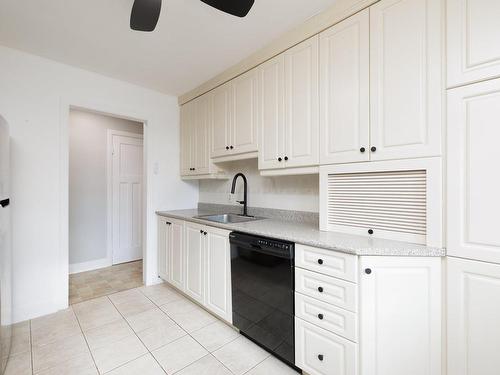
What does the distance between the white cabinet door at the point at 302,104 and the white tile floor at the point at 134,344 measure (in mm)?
1449

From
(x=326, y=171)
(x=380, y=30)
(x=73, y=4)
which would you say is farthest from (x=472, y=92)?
(x=73, y=4)

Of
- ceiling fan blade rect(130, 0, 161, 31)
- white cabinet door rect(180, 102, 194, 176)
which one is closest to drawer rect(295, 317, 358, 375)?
ceiling fan blade rect(130, 0, 161, 31)

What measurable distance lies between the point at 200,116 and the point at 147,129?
67cm

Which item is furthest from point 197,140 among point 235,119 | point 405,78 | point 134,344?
point 405,78

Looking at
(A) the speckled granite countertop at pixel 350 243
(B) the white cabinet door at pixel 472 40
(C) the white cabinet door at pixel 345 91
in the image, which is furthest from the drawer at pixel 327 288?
(B) the white cabinet door at pixel 472 40

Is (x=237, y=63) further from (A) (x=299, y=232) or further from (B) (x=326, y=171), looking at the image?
(A) (x=299, y=232)

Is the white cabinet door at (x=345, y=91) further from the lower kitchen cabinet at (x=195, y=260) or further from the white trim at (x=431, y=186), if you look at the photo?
the lower kitchen cabinet at (x=195, y=260)

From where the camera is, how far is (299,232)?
168 cm

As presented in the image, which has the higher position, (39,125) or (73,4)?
(73,4)

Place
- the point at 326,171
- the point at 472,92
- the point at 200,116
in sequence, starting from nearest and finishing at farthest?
the point at 472,92
the point at 326,171
the point at 200,116

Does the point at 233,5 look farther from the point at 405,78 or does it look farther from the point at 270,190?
the point at 270,190

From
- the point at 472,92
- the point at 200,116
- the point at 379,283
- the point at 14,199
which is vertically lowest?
the point at 379,283

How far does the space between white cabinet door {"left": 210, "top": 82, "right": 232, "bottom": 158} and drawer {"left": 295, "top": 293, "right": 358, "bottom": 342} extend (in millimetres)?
1569

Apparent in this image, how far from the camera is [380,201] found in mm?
1495
